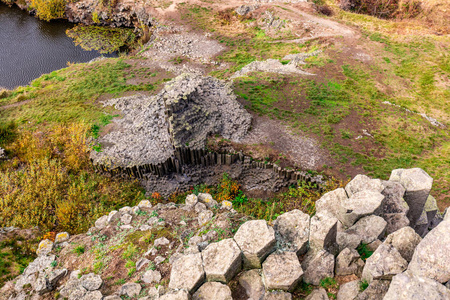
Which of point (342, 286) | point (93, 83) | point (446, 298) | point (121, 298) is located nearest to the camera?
point (446, 298)

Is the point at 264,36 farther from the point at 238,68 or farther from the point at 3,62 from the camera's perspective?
the point at 3,62

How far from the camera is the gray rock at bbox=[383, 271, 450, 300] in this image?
4242 millimetres

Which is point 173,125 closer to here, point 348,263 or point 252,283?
point 252,283

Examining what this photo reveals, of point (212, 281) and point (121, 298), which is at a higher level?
point (212, 281)

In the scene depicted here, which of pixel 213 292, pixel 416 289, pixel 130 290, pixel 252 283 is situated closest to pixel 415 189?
pixel 416 289

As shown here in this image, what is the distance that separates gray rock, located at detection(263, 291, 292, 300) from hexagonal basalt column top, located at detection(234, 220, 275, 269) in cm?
66

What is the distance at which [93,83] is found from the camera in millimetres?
25172

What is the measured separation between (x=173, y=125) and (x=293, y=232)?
38.2 feet

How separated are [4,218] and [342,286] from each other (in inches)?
610

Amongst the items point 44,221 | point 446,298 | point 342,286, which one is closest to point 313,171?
point 342,286

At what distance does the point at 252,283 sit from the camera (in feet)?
20.1

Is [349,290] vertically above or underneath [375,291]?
underneath

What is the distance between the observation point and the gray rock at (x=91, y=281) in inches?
299

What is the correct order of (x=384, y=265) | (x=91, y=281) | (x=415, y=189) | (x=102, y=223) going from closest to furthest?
(x=384, y=265) → (x=91, y=281) → (x=415, y=189) → (x=102, y=223)
